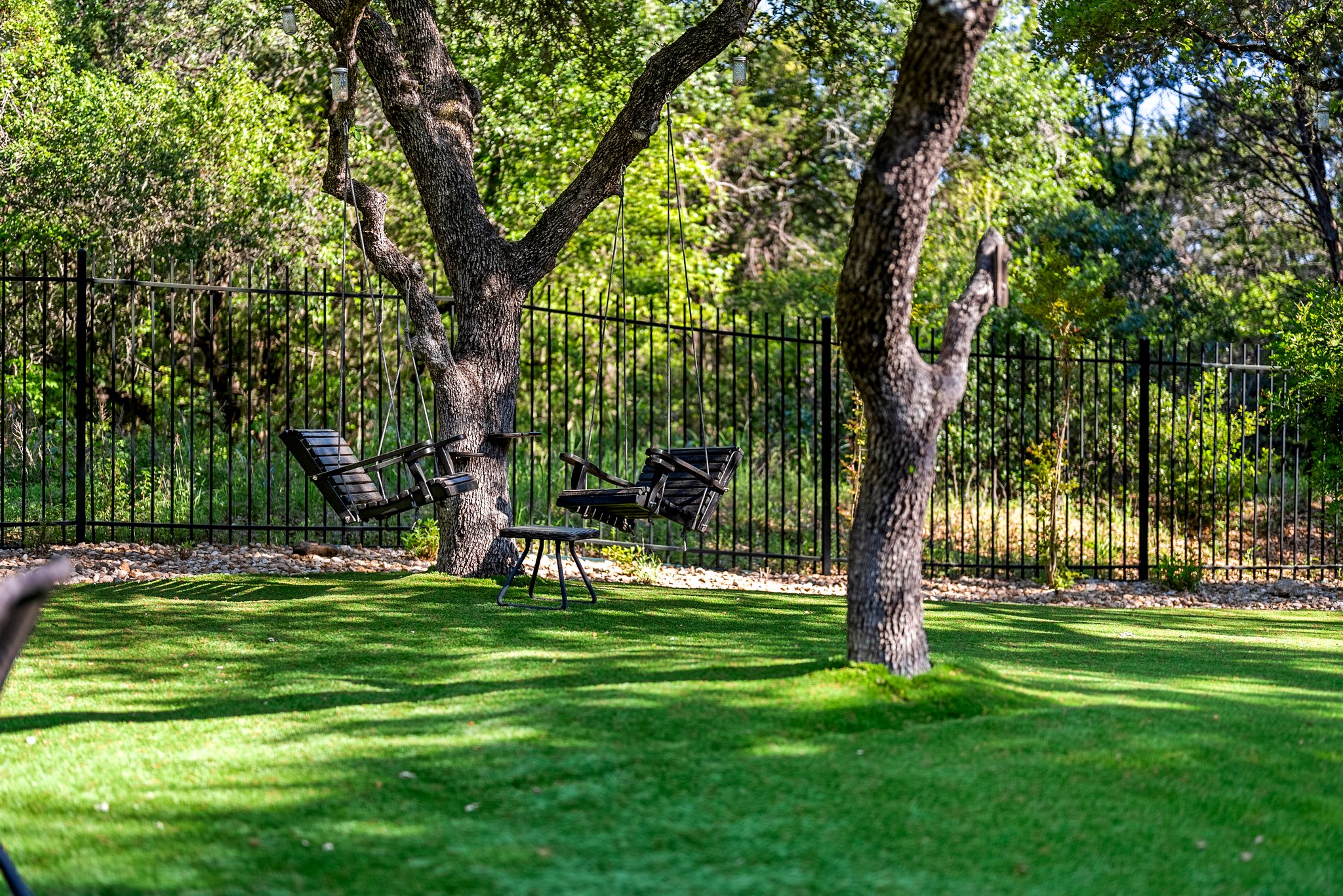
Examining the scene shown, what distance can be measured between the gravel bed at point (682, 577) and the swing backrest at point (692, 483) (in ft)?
5.03

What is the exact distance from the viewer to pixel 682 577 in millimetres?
9336

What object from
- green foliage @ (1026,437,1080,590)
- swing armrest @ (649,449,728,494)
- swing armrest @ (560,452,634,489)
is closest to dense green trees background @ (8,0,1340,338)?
green foliage @ (1026,437,1080,590)

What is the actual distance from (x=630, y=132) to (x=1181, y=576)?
17.7ft

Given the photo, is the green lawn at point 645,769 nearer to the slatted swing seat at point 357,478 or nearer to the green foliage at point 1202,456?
the slatted swing seat at point 357,478

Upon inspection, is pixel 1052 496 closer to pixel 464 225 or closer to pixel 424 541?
pixel 424 541

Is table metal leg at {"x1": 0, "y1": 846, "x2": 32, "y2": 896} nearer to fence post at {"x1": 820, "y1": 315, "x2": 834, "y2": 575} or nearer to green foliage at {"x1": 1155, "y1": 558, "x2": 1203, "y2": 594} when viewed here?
fence post at {"x1": 820, "y1": 315, "x2": 834, "y2": 575}

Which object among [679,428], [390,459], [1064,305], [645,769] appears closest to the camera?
[645,769]

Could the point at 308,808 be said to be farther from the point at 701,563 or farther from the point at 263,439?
the point at 263,439

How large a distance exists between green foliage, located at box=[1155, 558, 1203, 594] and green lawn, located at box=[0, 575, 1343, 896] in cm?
377

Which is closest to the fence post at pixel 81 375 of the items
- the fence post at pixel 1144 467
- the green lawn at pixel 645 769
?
the green lawn at pixel 645 769

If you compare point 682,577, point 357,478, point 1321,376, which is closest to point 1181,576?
point 1321,376

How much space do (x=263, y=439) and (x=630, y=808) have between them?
43.7ft

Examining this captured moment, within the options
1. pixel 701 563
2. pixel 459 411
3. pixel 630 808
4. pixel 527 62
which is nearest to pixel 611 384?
pixel 527 62

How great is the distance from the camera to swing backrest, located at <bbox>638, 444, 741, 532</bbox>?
6945mm
